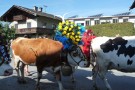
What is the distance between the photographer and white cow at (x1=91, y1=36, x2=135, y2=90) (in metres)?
8.59

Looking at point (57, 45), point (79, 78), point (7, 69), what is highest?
point (57, 45)

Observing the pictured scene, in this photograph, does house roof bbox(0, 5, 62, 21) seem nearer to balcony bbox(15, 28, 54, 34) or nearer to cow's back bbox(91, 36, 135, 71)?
balcony bbox(15, 28, 54, 34)

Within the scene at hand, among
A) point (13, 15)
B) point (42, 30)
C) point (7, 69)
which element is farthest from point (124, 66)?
point (13, 15)

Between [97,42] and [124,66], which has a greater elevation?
[97,42]

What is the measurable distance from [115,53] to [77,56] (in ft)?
3.90

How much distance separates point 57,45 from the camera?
8781 mm

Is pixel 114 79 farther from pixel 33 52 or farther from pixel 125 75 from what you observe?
pixel 33 52

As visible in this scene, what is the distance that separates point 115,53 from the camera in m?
8.73

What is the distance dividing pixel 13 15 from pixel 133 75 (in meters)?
44.3

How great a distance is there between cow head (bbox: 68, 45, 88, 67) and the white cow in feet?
1.76

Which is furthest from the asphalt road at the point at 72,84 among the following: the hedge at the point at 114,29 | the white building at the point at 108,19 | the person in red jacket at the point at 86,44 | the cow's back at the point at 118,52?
the white building at the point at 108,19

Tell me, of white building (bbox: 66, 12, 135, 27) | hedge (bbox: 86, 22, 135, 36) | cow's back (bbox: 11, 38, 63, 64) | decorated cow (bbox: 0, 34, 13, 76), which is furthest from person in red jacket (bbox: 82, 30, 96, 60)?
white building (bbox: 66, 12, 135, 27)

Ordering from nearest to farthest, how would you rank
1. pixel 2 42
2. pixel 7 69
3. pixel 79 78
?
pixel 7 69 < pixel 2 42 < pixel 79 78

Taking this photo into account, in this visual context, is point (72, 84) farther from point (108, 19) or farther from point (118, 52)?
point (108, 19)
